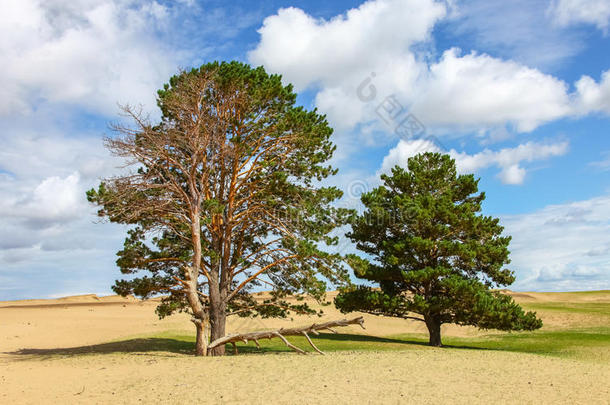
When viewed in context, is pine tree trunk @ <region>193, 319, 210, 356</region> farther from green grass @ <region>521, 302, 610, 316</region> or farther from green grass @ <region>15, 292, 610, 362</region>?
green grass @ <region>521, 302, 610, 316</region>

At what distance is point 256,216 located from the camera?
19172mm

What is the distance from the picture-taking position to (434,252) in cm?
2412

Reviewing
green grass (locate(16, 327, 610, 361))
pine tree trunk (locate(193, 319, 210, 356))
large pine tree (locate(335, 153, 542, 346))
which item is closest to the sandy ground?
pine tree trunk (locate(193, 319, 210, 356))

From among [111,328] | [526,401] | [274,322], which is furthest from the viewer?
[274,322]

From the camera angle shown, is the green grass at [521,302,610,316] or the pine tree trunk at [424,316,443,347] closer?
the pine tree trunk at [424,316,443,347]

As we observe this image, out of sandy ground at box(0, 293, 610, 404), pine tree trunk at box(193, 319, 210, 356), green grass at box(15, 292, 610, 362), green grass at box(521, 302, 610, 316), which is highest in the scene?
green grass at box(521, 302, 610, 316)

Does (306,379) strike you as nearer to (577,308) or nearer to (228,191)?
(228,191)

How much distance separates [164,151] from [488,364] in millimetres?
13717

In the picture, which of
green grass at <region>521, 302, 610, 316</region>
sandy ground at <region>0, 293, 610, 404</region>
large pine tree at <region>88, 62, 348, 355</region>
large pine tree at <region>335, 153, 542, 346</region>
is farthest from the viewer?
green grass at <region>521, 302, 610, 316</region>

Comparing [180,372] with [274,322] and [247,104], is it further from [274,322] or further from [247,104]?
[274,322]

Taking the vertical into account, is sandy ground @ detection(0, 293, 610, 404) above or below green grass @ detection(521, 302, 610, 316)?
below

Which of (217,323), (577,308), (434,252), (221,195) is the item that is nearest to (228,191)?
(221,195)

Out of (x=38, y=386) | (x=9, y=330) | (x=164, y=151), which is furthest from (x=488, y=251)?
(x=9, y=330)

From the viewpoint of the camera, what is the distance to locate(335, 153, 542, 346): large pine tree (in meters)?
22.7
